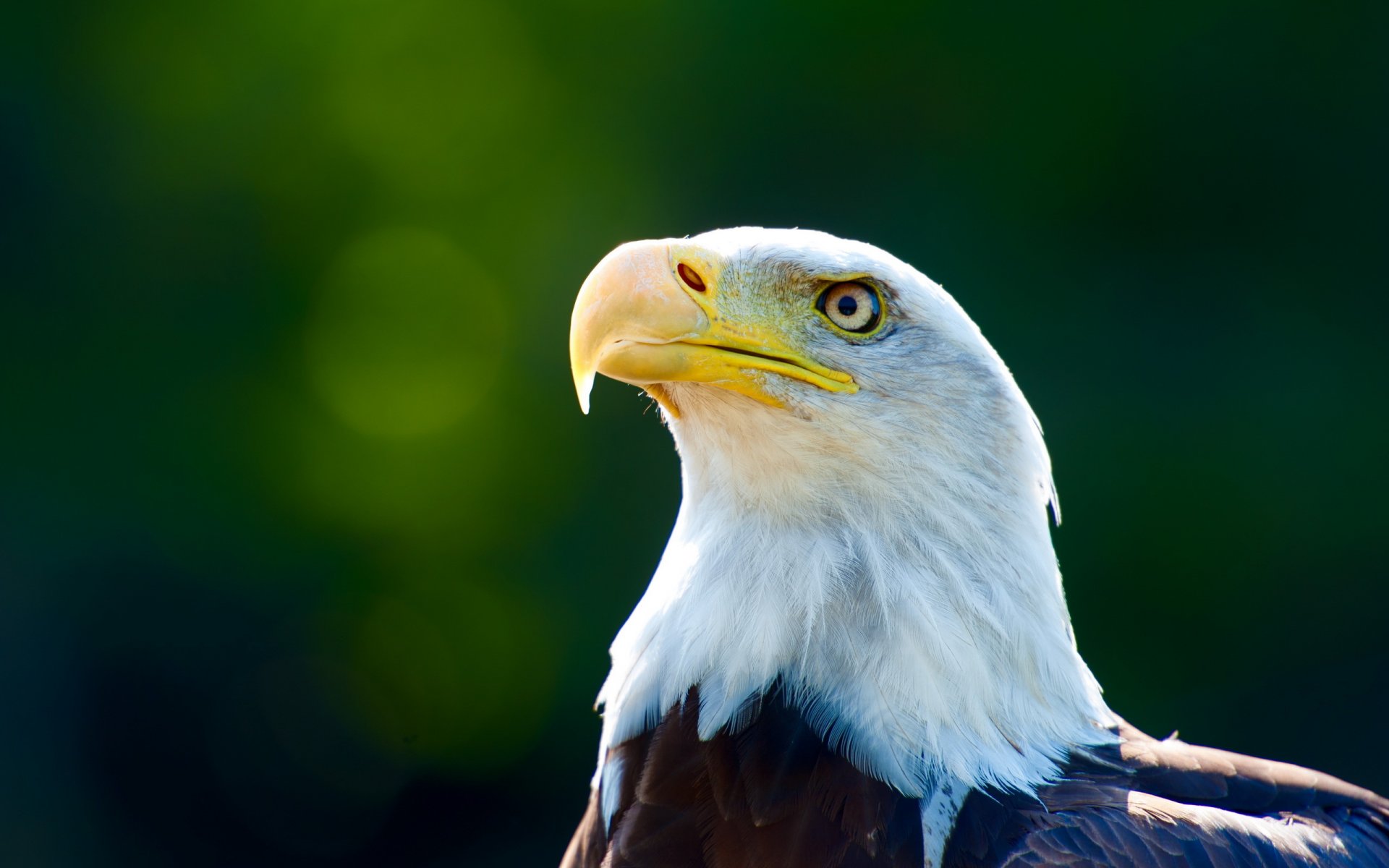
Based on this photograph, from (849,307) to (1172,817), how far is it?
0.73 meters

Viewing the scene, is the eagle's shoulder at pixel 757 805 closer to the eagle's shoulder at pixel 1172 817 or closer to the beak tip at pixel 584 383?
the eagle's shoulder at pixel 1172 817

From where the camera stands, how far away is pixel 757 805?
150 centimetres

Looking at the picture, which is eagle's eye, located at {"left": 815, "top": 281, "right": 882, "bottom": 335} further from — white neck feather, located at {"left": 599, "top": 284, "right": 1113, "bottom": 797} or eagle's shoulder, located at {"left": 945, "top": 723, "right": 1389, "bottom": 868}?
eagle's shoulder, located at {"left": 945, "top": 723, "right": 1389, "bottom": 868}

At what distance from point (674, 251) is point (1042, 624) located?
66 centimetres

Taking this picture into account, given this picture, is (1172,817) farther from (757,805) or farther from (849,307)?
(849,307)

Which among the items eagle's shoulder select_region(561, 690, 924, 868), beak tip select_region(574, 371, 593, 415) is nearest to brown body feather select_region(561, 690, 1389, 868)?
eagle's shoulder select_region(561, 690, 924, 868)

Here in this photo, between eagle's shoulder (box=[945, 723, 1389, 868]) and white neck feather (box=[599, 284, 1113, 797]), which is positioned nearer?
eagle's shoulder (box=[945, 723, 1389, 868])

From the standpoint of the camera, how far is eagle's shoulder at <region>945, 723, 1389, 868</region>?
143 centimetres

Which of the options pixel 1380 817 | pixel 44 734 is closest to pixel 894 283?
pixel 1380 817

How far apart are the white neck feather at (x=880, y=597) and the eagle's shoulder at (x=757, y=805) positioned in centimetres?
3

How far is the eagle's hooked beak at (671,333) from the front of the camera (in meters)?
1.54

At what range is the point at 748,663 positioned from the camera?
5.15 ft

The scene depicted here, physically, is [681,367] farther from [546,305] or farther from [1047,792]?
[546,305]

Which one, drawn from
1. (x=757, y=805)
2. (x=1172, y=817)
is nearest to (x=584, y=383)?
(x=757, y=805)
